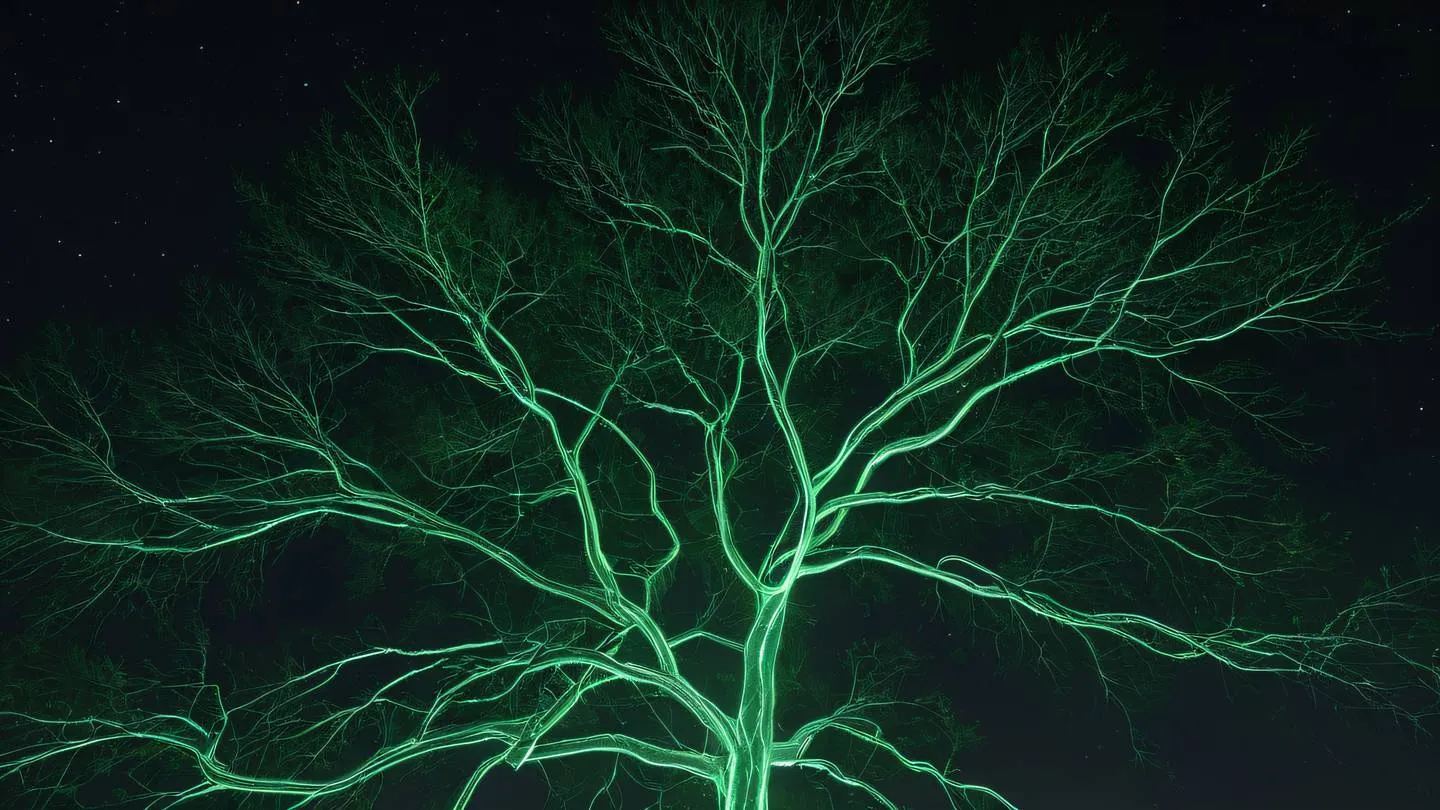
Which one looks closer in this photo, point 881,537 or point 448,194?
point 448,194

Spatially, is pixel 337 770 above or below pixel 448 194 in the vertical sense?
below

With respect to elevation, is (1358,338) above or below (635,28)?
below

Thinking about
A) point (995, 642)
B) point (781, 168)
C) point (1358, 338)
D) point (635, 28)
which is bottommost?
point (995, 642)

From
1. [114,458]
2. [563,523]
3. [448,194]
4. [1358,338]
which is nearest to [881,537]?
[563,523]

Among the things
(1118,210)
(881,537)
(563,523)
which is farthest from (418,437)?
(1118,210)

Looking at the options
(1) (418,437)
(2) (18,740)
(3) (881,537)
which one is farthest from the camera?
(3) (881,537)

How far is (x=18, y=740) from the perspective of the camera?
7527 millimetres

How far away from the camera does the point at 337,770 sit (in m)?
8.62

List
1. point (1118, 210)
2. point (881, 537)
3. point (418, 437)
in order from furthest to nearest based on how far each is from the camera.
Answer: point (881, 537), point (418, 437), point (1118, 210)

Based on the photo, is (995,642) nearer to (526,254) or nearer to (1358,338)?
(1358,338)

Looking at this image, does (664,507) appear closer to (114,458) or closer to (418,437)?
(418,437)

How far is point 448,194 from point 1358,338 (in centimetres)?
768

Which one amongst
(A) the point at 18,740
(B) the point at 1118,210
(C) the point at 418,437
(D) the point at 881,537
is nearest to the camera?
(A) the point at 18,740

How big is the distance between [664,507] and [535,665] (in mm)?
2707
